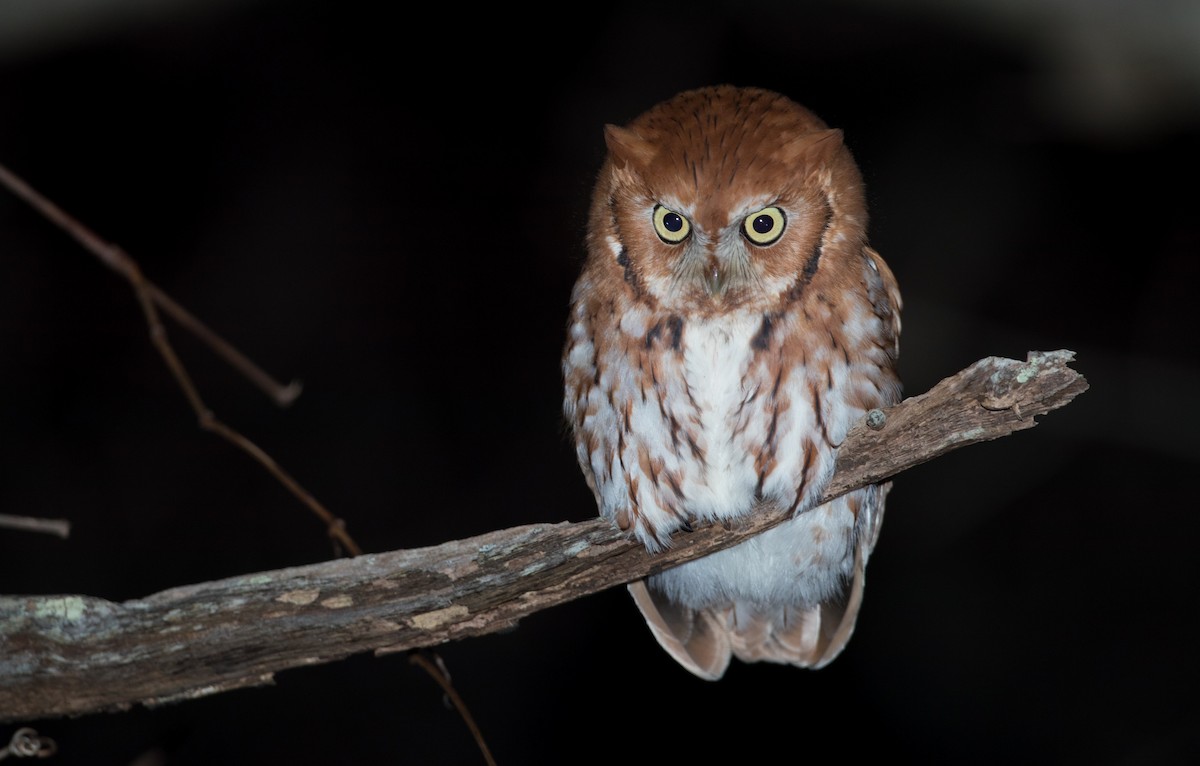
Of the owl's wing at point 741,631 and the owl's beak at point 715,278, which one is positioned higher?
the owl's beak at point 715,278

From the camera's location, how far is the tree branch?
5.42 feet

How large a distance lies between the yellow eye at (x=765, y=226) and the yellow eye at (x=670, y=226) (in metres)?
0.10

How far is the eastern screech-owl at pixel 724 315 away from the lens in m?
1.72

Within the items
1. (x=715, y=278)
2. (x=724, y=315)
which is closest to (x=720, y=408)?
(x=724, y=315)

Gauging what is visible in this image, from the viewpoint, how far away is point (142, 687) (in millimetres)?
1688

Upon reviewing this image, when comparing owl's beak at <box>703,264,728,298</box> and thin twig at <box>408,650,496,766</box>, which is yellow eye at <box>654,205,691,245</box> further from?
thin twig at <box>408,650,496,766</box>

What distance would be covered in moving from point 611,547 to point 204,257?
239 centimetres

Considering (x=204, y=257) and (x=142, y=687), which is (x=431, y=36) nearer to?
(x=204, y=257)

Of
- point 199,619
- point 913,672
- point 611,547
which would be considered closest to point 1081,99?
point 913,672

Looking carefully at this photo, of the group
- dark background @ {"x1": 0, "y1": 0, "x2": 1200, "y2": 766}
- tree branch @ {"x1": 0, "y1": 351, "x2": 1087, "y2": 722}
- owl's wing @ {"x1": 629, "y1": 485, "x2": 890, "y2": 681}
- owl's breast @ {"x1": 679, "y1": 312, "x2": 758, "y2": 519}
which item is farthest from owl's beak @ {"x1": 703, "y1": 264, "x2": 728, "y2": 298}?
dark background @ {"x1": 0, "y1": 0, "x2": 1200, "y2": 766}

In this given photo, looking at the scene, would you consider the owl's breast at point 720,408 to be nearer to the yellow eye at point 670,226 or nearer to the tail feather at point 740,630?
the yellow eye at point 670,226

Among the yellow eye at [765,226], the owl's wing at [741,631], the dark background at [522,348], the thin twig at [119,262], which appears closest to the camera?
the thin twig at [119,262]

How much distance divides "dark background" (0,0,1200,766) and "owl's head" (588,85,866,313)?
173cm

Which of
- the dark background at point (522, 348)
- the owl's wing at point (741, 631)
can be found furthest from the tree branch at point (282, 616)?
the dark background at point (522, 348)
